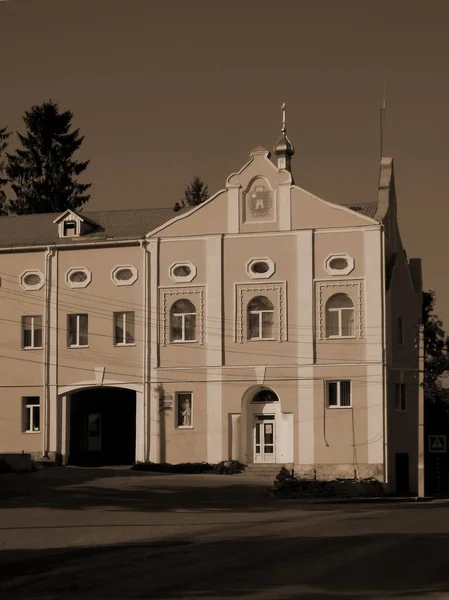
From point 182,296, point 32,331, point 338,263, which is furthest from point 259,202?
A: point 32,331

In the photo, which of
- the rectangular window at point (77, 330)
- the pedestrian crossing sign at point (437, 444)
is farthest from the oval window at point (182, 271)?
the pedestrian crossing sign at point (437, 444)

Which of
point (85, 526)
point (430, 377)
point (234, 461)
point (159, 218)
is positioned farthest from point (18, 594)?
point (430, 377)

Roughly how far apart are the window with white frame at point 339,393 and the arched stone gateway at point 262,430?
184cm

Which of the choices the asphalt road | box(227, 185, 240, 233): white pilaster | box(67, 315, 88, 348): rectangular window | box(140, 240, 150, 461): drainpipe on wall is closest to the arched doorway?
box(140, 240, 150, 461): drainpipe on wall

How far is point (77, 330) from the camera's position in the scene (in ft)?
177

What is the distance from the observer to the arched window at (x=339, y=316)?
50.3 m

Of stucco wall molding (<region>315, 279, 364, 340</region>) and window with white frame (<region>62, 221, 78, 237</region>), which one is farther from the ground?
window with white frame (<region>62, 221, 78, 237</region>)

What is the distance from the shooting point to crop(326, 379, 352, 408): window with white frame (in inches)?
1973

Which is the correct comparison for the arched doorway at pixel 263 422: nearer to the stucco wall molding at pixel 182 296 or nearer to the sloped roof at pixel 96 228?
the stucco wall molding at pixel 182 296

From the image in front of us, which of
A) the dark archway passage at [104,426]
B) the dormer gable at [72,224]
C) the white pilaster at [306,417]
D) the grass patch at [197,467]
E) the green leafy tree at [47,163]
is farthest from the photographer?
the green leafy tree at [47,163]

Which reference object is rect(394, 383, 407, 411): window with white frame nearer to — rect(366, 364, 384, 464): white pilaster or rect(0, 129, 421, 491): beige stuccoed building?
rect(0, 129, 421, 491): beige stuccoed building

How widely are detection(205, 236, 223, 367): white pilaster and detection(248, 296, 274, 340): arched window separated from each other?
4.17 feet

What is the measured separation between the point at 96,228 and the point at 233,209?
290 inches

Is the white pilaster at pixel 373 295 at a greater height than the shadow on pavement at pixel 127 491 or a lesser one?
greater
